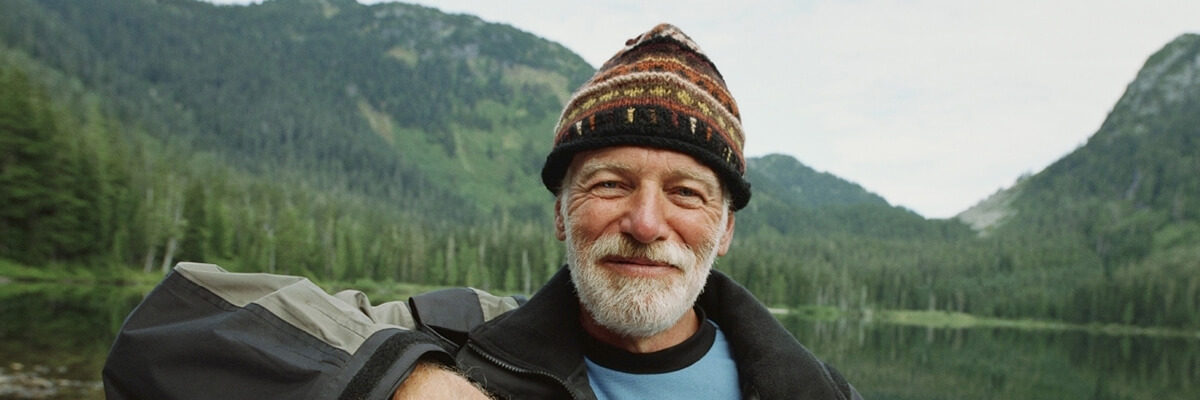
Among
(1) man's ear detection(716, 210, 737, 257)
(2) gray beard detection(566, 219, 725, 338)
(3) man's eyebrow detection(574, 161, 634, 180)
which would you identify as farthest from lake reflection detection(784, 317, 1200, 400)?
(3) man's eyebrow detection(574, 161, 634, 180)

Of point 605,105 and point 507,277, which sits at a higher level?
point 605,105

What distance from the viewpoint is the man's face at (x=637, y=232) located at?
345 cm

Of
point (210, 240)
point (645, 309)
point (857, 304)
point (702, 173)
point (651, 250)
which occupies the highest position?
point (702, 173)

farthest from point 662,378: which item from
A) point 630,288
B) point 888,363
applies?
point 888,363

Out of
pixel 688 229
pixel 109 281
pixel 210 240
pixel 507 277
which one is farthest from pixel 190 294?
pixel 507 277

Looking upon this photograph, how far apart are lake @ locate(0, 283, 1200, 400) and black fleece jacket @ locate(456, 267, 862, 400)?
789 inches

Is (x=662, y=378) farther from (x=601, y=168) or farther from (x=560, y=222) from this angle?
(x=601, y=168)

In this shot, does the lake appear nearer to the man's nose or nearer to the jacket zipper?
the jacket zipper

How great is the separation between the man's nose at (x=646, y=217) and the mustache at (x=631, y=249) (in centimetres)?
4

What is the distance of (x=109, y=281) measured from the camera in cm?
5688

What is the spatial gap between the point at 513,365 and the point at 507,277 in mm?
92234

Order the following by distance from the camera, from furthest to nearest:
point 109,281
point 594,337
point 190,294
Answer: point 109,281
point 594,337
point 190,294

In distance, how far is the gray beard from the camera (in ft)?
11.5

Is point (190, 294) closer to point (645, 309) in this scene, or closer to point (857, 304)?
point (645, 309)
